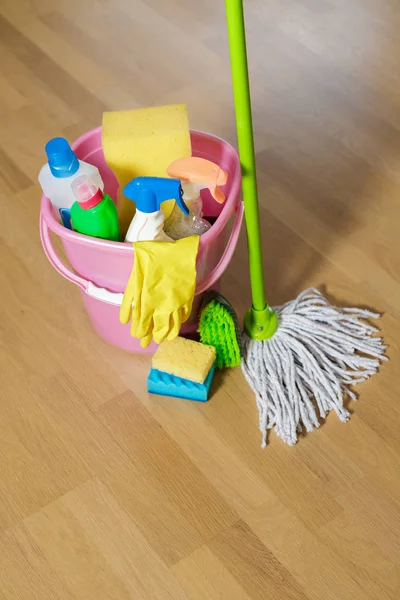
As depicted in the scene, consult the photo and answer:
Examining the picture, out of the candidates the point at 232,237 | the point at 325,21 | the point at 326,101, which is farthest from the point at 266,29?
the point at 232,237

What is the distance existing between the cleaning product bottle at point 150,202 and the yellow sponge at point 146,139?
8 cm

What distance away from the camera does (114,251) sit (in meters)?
1.01

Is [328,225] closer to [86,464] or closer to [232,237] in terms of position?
[232,237]

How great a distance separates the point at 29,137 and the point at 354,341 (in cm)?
84

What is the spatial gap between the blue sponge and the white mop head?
0.23ft

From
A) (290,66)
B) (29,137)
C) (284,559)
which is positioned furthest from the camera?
(290,66)

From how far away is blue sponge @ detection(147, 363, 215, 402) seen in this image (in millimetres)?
1138

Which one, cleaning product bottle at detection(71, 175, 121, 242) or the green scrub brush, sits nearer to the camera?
cleaning product bottle at detection(71, 175, 121, 242)

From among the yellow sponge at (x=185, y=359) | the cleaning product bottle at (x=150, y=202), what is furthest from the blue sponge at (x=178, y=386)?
the cleaning product bottle at (x=150, y=202)

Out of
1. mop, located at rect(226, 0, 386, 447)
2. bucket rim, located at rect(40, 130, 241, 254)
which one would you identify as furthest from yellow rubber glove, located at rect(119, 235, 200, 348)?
mop, located at rect(226, 0, 386, 447)

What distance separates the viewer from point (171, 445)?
112 cm

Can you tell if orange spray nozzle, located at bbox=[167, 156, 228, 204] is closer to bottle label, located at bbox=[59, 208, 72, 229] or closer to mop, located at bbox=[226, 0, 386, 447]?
mop, located at bbox=[226, 0, 386, 447]

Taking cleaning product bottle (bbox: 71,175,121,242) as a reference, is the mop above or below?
below

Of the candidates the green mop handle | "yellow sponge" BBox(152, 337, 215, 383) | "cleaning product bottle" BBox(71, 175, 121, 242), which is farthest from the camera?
"yellow sponge" BBox(152, 337, 215, 383)
